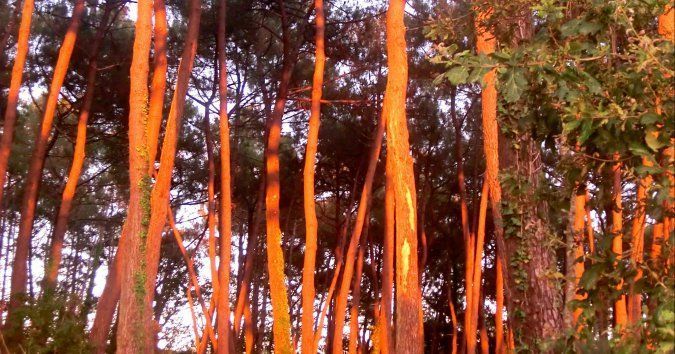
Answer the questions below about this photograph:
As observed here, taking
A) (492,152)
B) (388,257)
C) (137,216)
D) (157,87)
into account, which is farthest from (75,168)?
(492,152)

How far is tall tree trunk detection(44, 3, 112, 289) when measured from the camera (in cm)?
1545

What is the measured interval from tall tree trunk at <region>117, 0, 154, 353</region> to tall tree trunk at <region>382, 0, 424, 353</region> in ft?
11.5

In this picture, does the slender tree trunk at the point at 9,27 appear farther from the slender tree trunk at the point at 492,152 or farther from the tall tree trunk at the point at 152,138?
the slender tree trunk at the point at 492,152

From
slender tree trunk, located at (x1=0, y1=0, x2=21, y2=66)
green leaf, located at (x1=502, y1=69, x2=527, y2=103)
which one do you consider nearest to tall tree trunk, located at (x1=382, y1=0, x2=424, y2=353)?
green leaf, located at (x1=502, y1=69, x2=527, y2=103)

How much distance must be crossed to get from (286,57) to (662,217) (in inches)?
604

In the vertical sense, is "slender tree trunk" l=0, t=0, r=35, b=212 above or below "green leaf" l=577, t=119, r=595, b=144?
above

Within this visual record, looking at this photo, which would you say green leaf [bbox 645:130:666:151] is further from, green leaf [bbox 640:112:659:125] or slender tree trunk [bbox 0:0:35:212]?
slender tree trunk [bbox 0:0:35:212]

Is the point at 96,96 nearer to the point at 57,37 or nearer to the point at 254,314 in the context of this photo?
the point at 57,37

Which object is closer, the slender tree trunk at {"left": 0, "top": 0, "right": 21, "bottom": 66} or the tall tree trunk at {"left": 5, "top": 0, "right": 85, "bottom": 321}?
the tall tree trunk at {"left": 5, "top": 0, "right": 85, "bottom": 321}

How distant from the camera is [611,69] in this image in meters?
3.53

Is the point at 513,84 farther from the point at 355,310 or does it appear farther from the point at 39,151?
the point at 355,310

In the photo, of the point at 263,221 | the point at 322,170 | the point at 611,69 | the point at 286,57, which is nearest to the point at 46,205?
the point at 263,221

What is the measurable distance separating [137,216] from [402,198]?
376 cm

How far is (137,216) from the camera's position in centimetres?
1109
